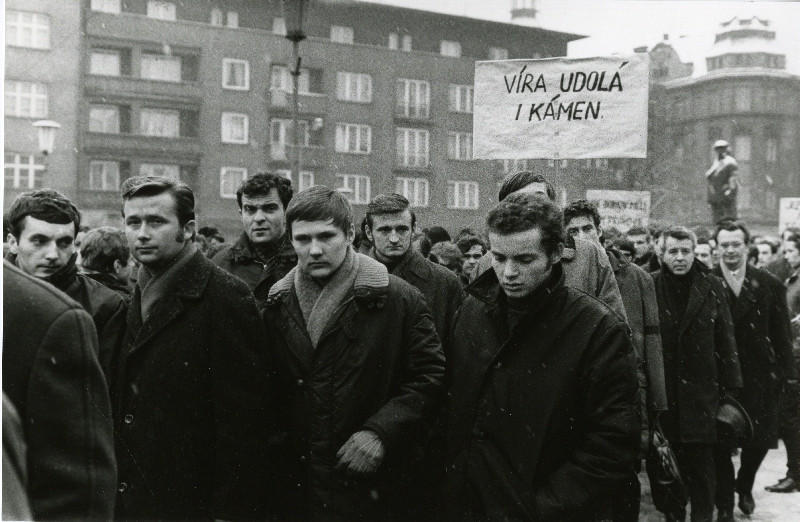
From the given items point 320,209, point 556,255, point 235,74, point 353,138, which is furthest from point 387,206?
point 353,138

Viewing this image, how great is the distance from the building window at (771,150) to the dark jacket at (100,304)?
172 feet

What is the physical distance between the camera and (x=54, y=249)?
3.92 m

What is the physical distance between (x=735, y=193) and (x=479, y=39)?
3679 centimetres

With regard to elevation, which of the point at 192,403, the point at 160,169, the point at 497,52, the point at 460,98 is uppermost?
the point at 497,52

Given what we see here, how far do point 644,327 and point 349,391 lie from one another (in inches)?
95.2

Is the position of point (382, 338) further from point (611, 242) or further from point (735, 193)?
point (735, 193)

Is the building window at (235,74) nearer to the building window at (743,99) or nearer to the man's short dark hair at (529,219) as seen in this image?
the building window at (743,99)

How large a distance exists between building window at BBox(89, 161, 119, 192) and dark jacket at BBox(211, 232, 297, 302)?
3754cm

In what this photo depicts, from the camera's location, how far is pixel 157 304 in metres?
3.47

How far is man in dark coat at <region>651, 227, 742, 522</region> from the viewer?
584cm

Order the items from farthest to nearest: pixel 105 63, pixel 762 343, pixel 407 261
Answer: pixel 105 63 → pixel 762 343 → pixel 407 261

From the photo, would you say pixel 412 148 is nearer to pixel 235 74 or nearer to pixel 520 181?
pixel 235 74

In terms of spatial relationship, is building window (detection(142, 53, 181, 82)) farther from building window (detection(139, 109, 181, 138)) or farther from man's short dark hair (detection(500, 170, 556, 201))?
man's short dark hair (detection(500, 170, 556, 201))

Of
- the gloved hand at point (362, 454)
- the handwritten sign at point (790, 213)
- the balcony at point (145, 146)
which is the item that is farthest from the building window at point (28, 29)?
the gloved hand at point (362, 454)
